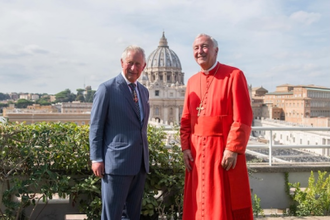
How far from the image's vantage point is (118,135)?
7.32ft

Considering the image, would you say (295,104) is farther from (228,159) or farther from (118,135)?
(118,135)

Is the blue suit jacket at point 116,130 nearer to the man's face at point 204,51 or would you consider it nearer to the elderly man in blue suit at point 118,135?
the elderly man in blue suit at point 118,135

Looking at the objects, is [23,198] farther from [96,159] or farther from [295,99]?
[295,99]

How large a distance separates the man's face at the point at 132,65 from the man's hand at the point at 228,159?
79cm

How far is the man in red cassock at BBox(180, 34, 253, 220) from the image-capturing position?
220 cm

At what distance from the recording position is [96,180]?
2.78m

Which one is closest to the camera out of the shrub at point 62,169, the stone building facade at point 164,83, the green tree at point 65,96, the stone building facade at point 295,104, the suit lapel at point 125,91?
the suit lapel at point 125,91

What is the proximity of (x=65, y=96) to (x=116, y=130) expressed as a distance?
11432cm

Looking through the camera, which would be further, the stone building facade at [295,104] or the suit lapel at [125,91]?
the stone building facade at [295,104]

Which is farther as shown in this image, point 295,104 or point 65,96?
point 65,96

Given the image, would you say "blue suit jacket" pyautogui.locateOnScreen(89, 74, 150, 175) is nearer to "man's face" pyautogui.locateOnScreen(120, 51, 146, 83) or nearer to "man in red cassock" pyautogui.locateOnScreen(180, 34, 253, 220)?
"man's face" pyautogui.locateOnScreen(120, 51, 146, 83)

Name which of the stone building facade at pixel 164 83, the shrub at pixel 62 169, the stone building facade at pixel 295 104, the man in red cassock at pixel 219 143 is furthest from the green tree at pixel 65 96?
the man in red cassock at pixel 219 143

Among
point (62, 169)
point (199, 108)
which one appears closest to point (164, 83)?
point (62, 169)

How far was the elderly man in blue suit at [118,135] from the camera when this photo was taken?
2205mm
